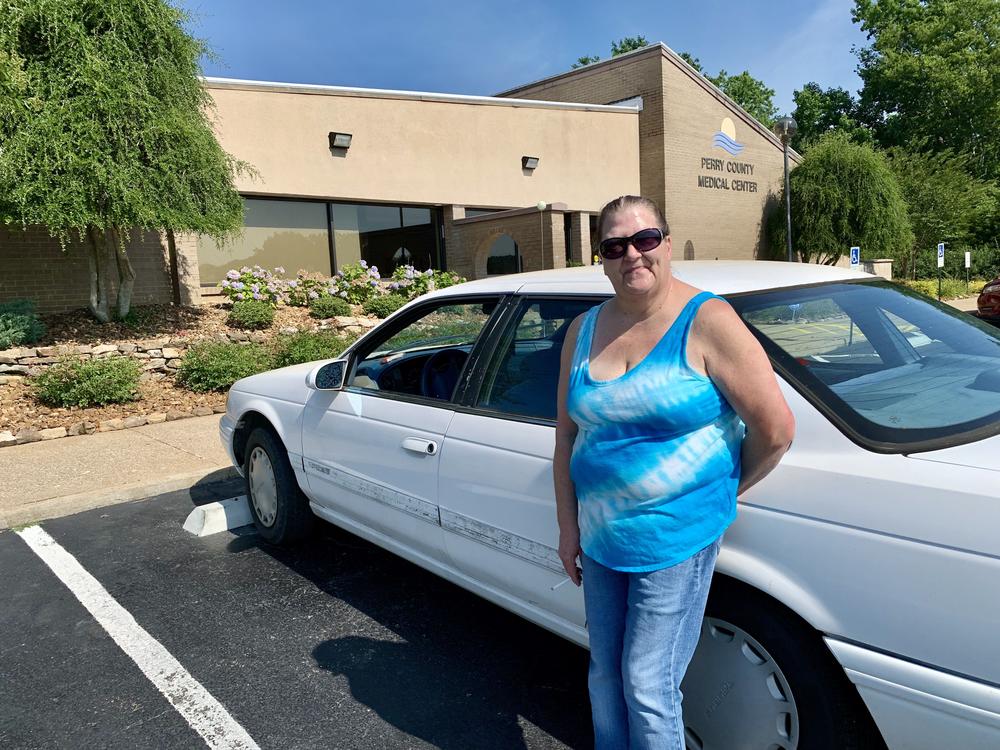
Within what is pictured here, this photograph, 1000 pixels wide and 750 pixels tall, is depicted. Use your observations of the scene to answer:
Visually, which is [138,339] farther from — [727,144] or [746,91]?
[746,91]

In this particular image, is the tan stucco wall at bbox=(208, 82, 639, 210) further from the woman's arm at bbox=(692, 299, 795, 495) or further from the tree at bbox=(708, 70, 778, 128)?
the tree at bbox=(708, 70, 778, 128)

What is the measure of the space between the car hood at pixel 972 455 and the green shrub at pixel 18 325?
9.94m

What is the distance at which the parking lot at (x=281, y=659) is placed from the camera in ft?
→ 9.05

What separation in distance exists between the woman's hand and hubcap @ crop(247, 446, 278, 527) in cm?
265

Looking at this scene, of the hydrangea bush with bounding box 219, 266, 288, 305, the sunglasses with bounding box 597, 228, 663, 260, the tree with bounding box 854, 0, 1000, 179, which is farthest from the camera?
the tree with bounding box 854, 0, 1000, 179

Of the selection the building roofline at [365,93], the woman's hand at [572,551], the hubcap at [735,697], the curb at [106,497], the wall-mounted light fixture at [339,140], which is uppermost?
the building roofline at [365,93]

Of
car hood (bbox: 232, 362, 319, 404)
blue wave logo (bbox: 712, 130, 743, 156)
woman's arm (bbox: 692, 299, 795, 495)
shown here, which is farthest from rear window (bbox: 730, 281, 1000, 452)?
blue wave logo (bbox: 712, 130, 743, 156)

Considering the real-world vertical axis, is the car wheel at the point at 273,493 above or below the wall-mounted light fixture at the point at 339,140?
below

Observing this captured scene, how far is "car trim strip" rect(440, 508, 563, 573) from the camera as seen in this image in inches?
100

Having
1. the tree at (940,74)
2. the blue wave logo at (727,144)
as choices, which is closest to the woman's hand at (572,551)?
the blue wave logo at (727,144)

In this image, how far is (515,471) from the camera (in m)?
2.65

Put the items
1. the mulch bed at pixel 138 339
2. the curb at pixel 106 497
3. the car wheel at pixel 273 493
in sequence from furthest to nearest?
the mulch bed at pixel 138 339, the curb at pixel 106 497, the car wheel at pixel 273 493

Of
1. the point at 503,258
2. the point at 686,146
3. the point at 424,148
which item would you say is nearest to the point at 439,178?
the point at 424,148

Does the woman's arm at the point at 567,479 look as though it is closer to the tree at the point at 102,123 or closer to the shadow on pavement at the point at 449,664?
the shadow on pavement at the point at 449,664
